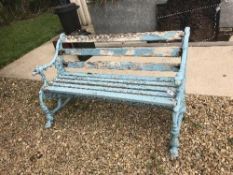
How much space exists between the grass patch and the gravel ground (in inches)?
128

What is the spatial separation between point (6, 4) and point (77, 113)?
340 inches

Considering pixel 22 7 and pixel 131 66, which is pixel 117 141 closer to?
pixel 131 66

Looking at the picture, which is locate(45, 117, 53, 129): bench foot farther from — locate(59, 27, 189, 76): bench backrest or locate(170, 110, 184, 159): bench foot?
locate(170, 110, 184, 159): bench foot

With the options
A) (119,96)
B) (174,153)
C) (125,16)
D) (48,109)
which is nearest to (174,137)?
(174,153)

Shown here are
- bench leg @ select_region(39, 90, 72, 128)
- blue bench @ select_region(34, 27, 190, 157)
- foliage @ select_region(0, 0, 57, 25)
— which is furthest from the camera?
foliage @ select_region(0, 0, 57, 25)

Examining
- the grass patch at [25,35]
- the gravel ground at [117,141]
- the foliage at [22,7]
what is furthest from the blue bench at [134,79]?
the foliage at [22,7]

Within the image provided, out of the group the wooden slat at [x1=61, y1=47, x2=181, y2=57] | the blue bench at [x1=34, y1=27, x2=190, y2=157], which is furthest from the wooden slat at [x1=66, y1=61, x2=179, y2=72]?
the wooden slat at [x1=61, y1=47, x2=181, y2=57]

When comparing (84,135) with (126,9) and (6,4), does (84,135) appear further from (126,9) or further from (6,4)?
(6,4)

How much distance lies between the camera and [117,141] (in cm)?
347

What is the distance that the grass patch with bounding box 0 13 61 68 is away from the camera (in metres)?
7.19

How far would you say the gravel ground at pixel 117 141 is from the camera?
10.0 feet

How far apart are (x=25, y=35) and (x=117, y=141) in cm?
610

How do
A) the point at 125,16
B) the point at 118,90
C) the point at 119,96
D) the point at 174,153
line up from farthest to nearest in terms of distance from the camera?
the point at 125,16 → the point at 118,90 → the point at 119,96 → the point at 174,153

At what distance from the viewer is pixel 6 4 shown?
11.1 metres
